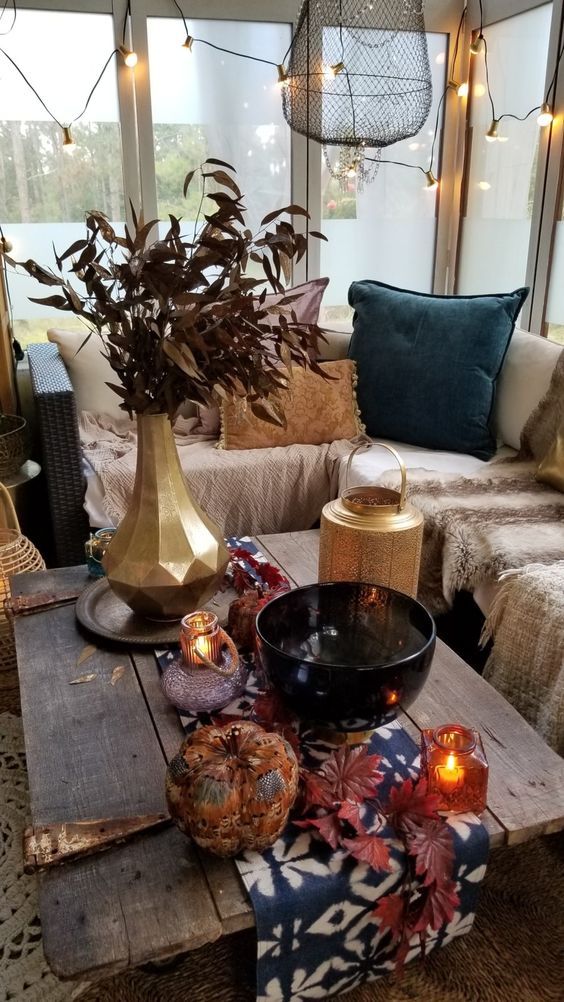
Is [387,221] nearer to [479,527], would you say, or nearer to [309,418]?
[309,418]

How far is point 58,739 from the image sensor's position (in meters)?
1.08

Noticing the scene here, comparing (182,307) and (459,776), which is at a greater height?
(182,307)

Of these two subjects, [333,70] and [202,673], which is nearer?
[202,673]

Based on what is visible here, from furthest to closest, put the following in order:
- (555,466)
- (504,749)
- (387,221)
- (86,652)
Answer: (387,221) < (555,466) < (86,652) < (504,749)

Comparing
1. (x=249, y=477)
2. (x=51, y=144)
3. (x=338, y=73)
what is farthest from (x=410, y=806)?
(x=51, y=144)

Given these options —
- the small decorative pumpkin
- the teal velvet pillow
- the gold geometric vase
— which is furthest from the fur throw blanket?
the small decorative pumpkin

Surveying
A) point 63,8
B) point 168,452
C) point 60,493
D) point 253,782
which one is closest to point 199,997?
point 253,782

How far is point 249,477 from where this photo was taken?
2.37 metres

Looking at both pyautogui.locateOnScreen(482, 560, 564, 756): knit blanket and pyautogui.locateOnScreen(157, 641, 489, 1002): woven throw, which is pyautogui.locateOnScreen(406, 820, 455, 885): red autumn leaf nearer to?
pyautogui.locateOnScreen(157, 641, 489, 1002): woven throw

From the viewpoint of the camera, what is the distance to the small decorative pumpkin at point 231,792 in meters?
0.85

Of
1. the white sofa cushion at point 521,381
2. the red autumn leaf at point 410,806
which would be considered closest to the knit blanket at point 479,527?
the white sofa cushion at point 521,381

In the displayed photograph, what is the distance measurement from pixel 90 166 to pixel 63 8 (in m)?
0.52

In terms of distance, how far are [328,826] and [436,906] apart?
0.50 ft

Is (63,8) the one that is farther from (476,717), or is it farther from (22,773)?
(476,717)
